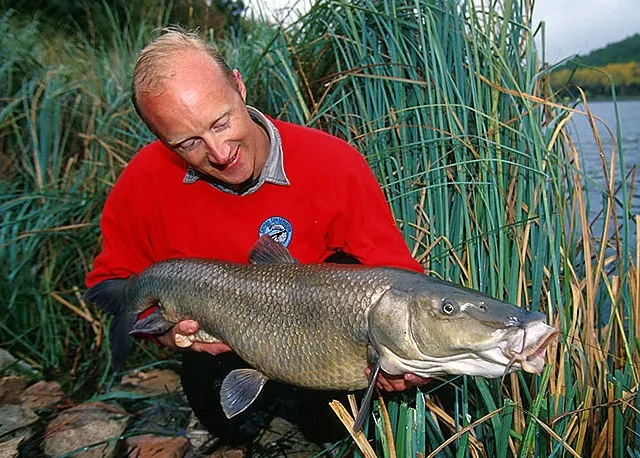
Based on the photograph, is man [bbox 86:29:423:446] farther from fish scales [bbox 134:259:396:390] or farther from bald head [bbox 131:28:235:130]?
fish scales [bbox 134:259:396:390]

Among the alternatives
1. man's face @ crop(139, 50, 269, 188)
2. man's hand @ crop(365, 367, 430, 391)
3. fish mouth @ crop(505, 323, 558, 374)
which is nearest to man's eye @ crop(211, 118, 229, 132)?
man's face @ crop(139, 50, 269, 188)

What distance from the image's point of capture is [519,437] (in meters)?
2.17

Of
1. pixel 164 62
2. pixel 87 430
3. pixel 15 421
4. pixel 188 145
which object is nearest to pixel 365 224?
pixel 188 145

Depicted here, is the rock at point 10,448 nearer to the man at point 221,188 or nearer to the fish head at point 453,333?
the man at point 221,188

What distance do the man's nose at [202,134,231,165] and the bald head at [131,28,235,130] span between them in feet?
0.76

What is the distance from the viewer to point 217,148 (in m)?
2.30

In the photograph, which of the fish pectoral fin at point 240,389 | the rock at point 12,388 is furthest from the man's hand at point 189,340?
the rock at point 12,388

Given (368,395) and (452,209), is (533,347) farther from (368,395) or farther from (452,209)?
(452,209)

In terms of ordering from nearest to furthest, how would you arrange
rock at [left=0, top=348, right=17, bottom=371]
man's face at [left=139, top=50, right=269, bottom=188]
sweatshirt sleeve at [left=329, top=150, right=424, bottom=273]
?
1. man's face at [left=139, top=50, right=269, bottom=188]
2. sweatshirt sleeve at [left=329, top=150, right=424, bottom=273]
3. rock at [left=0, top=348, right=17, bottom=371]

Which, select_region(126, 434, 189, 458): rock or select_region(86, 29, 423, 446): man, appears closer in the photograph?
select_region(86, 29, 423, 446): man

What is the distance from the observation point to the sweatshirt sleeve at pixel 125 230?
276cm

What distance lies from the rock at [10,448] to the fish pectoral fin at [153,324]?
3.03 feet

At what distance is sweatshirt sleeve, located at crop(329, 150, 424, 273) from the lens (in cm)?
242

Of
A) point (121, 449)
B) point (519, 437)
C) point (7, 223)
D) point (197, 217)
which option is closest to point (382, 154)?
point (197, 217)
